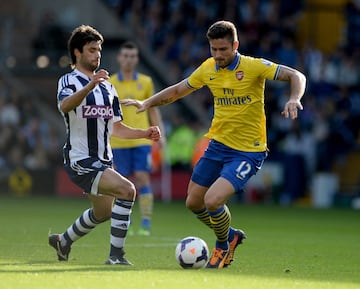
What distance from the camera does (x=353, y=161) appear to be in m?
26.1

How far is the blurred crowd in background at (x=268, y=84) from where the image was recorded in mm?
25953

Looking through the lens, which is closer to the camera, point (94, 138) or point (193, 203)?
point (94, 138)

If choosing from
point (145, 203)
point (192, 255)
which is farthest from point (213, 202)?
point (145, 203)

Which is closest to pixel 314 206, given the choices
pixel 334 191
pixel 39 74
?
pixel 334 191

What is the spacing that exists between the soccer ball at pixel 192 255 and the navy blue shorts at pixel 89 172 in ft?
3.15

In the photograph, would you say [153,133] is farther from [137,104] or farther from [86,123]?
[86,123]

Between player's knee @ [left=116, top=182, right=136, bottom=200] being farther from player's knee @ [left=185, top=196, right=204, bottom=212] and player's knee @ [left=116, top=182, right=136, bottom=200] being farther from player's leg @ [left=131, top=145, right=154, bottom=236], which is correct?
player's leg @ [left=131, top=145, right=154, bottom=236]

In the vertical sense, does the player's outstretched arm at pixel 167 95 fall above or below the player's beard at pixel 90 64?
below

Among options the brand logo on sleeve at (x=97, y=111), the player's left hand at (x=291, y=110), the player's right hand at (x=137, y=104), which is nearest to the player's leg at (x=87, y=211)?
the brand logo on sleeve at (x=97, y=111)

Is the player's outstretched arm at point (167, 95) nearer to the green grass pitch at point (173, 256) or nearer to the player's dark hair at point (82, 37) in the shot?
the player's dark hair at point (82, 37)

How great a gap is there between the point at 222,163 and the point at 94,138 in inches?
50.4

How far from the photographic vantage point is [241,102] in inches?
434

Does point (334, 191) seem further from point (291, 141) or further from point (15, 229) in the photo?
point (15, 229)

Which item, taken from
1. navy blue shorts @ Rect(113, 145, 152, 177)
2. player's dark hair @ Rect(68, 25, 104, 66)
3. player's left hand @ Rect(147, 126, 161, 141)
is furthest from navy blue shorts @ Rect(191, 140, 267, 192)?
navy blue shorts @ Rect(113, 145, 152, 177)
